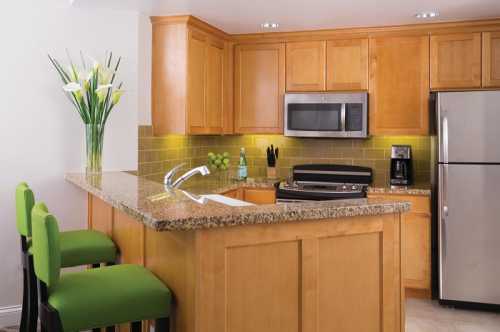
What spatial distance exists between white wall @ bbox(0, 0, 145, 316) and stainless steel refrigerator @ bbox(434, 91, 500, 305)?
242 centimetres

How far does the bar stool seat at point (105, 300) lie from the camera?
1892 mm

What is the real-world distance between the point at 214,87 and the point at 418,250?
218cm

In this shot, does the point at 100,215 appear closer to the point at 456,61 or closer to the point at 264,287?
the point at 264,287

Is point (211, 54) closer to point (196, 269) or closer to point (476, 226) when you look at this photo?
point (476, 226)

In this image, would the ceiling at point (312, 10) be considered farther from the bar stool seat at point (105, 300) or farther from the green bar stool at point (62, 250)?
the bar stool seat at point (105, 300)

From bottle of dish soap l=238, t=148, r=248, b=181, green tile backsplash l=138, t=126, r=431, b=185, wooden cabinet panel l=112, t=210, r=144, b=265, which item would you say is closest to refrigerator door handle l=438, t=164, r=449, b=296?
green tile backsplash l=138, t=126, r=431, b=185

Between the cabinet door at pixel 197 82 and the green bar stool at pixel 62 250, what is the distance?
1.59 m

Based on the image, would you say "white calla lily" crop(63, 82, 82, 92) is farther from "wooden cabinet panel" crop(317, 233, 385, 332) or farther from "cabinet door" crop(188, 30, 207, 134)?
"wooden cabinet panel" crop(317, 233, 385, 332)

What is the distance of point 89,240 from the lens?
288cm

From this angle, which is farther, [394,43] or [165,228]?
[394,43]

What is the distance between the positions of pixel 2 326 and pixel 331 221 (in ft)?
8.30

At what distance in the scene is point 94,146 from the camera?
11.9 ft

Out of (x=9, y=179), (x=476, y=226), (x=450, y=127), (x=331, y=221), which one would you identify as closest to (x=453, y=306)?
(x=476, y=226)

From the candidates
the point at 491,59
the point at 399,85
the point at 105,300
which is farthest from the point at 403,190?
the point at 105,300
